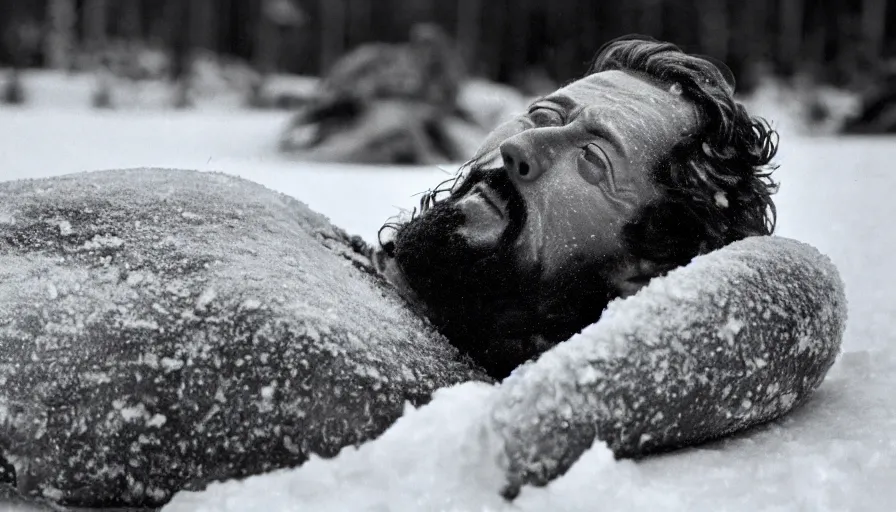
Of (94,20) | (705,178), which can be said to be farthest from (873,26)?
(705,178)

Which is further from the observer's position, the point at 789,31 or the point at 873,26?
the point at 789,31

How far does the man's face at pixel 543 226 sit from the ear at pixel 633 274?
0.02 meters

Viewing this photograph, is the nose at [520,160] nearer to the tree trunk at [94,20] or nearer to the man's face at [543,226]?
the man's face at [543,226]

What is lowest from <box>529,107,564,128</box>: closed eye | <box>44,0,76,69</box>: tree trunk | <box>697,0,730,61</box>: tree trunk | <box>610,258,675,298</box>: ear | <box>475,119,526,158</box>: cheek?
<box>44,0,76,69</box>: tree trunk

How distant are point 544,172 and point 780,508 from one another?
2.41ft

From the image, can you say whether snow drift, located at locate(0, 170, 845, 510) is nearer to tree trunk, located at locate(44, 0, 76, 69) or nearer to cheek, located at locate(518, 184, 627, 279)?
cheek, located at locate(518, 184, 627, 279)

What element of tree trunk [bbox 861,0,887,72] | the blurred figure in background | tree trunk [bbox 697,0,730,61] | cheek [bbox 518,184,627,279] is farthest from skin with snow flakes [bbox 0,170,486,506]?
tree trunk [bbox 861,0,887,72]

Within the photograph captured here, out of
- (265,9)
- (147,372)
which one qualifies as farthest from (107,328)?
(265,9)

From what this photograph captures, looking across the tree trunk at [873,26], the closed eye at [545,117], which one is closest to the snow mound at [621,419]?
the closed eye at [545,117]

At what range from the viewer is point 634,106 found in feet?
5.75

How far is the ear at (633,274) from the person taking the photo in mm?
1673

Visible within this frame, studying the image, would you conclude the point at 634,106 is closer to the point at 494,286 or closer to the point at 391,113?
the point at 494,286

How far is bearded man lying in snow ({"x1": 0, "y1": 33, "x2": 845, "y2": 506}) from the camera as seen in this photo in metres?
1.29

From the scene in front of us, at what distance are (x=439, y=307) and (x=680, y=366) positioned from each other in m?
0.57
